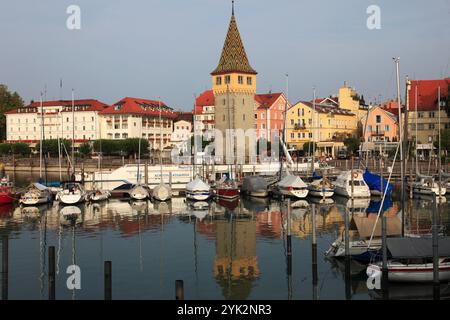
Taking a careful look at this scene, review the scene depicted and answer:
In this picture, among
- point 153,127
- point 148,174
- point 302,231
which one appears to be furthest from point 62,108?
point 302,231

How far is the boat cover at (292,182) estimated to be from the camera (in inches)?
2427

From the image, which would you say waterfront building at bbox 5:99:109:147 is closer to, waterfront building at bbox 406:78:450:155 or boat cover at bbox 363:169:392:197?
waterfront building at bbox 406:78:450:155

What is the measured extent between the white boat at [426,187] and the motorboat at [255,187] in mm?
15503

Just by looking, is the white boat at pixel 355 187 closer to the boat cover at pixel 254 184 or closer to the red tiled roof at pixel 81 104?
the boat cover at pixel 254 184

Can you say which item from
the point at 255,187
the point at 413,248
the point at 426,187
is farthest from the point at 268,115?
the point at 413,248

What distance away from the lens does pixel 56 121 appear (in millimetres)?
130500

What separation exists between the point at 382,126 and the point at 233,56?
30511 millimetres

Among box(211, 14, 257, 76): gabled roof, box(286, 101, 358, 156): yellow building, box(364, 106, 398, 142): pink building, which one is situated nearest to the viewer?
box(211, 14, 257, 76): gabled roof

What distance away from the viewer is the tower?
92000 millimetres

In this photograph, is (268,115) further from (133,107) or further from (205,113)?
(133,107)

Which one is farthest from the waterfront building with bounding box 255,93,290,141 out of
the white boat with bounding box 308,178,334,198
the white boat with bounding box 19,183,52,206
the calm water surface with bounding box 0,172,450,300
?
the white boat with bounding box 19,183,52,206

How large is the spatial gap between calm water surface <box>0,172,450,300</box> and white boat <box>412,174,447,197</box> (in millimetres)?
3964

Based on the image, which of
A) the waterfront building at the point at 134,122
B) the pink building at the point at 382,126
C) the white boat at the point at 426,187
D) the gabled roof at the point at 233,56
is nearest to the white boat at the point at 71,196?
the white boat at the point at 426,187
